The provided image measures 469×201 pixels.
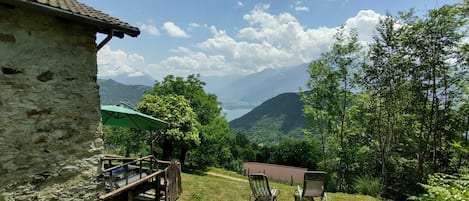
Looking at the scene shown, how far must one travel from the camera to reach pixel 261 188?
6.38 metres

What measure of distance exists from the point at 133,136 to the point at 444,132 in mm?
15637

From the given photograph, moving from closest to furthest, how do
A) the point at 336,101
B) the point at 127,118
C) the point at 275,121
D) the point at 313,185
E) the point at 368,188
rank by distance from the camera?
1. the point at 313,185
2. the point at 127,118
3. the point at 368,188
4. the point at 336,101
5. the point at 275,121

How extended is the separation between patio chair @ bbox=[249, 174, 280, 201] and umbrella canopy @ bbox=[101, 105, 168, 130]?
244cm

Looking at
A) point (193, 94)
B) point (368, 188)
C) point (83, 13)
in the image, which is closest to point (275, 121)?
point (193, 94)

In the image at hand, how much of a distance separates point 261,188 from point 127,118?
3.47 meters

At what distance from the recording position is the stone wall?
9.49ft

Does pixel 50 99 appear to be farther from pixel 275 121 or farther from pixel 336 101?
pixel 275 121

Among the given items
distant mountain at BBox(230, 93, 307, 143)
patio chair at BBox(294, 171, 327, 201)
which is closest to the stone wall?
patio chair at BBox(294, 171, 327, 201)

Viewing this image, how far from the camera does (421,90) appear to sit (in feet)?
39.9

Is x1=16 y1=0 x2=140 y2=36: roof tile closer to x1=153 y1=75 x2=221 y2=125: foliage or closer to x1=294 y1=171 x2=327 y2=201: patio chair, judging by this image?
x1=294 y1=171 x2=327 y2=201: patio chair

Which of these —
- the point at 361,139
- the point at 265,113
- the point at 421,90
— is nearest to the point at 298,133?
the point at 265,113

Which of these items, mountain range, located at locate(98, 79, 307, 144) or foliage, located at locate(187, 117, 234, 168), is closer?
foliage, located at locate(187, 117, 234, 168)

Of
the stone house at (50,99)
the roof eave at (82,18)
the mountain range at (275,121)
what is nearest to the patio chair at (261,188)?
the stone house at (50,99)

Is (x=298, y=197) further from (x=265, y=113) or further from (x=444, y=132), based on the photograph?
(x=265, y=113)
